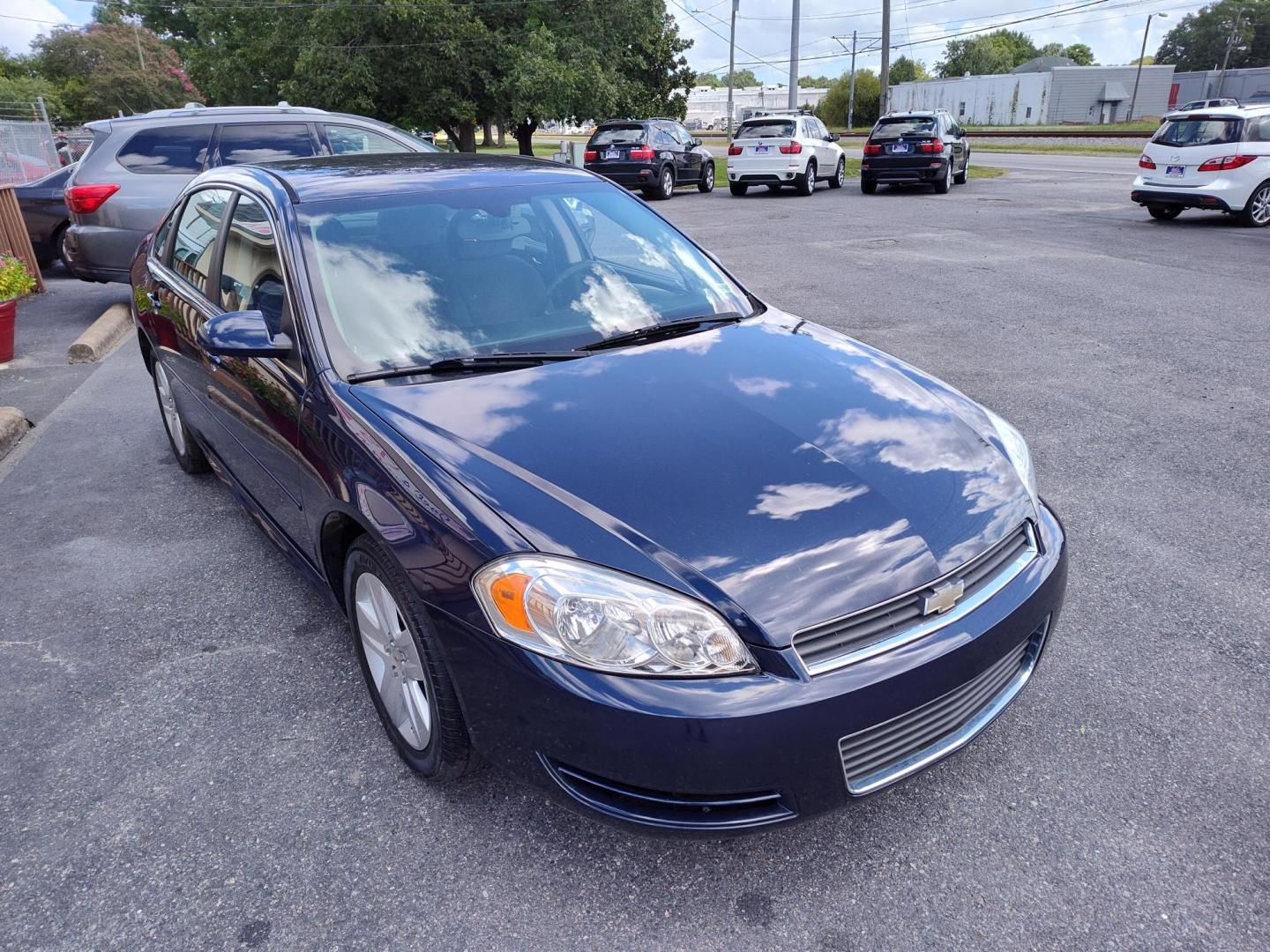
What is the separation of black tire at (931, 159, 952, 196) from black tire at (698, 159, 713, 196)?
5.05 m

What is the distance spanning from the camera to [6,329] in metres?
7.43

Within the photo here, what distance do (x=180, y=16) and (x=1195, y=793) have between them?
5212 cm

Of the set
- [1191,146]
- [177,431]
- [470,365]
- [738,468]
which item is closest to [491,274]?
[470,365]

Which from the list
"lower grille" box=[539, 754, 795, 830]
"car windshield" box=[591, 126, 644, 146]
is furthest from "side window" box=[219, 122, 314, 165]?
"car windshield" box=[591, 126, 644, 146]

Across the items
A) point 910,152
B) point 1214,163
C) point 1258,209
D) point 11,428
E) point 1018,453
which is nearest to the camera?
point 1018,453

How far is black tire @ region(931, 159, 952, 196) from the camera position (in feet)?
61.7

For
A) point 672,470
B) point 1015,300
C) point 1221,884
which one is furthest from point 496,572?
point 1015,300

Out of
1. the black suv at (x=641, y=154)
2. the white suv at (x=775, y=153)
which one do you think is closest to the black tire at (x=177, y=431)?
the black suv at (x=641, y=154)

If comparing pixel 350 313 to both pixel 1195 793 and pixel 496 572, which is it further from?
pixel 1195 793

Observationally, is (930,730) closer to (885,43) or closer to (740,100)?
(885,43)

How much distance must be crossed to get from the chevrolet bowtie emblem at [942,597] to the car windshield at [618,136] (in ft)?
60.4

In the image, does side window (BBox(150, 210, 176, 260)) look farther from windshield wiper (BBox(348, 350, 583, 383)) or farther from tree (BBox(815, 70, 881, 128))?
tree (BBox(815, 70, 881, 128))

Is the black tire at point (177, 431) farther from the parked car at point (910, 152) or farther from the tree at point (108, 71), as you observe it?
the tree at point (108, 71)

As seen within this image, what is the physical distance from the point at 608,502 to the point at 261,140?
7819 millimetres
